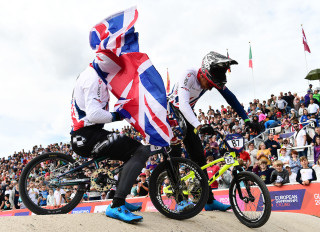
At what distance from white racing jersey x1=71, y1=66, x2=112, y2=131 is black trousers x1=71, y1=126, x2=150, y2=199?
12 centimetres

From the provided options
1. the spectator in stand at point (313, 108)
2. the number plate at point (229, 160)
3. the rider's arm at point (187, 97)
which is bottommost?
the number plate at point (229, 160)

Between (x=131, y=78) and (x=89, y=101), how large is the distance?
0.55 metres

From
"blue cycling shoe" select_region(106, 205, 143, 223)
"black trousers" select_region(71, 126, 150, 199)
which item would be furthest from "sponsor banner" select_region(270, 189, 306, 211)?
"blue cycling shoe" select_region(106, 205, 143, 223)

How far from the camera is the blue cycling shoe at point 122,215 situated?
3799 millimetres

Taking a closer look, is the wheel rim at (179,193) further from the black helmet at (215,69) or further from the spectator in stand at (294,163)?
the spectator in stand at (294,163)

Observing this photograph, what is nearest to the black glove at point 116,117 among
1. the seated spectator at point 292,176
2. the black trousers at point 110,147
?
the black trousers at point 110,147

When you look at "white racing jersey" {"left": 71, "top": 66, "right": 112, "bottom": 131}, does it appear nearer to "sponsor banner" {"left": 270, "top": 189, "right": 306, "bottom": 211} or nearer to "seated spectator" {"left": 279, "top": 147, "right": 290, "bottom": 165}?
"sponsor banner" {"left": 270, "top": 189, "right": 306, "bottom": 211}

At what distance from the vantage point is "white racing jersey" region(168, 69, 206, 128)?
4.91 m

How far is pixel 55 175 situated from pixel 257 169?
674 cm

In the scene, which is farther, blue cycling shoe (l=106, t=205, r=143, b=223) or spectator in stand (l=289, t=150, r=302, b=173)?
spectator in stand (l=289, t=150, r=302, b=173)

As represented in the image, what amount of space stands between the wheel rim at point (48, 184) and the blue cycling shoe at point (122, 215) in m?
0.85

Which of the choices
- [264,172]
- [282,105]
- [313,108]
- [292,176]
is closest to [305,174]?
[292,176]

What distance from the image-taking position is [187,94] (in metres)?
5.09

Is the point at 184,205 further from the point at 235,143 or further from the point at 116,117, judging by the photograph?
the point at 116,117
